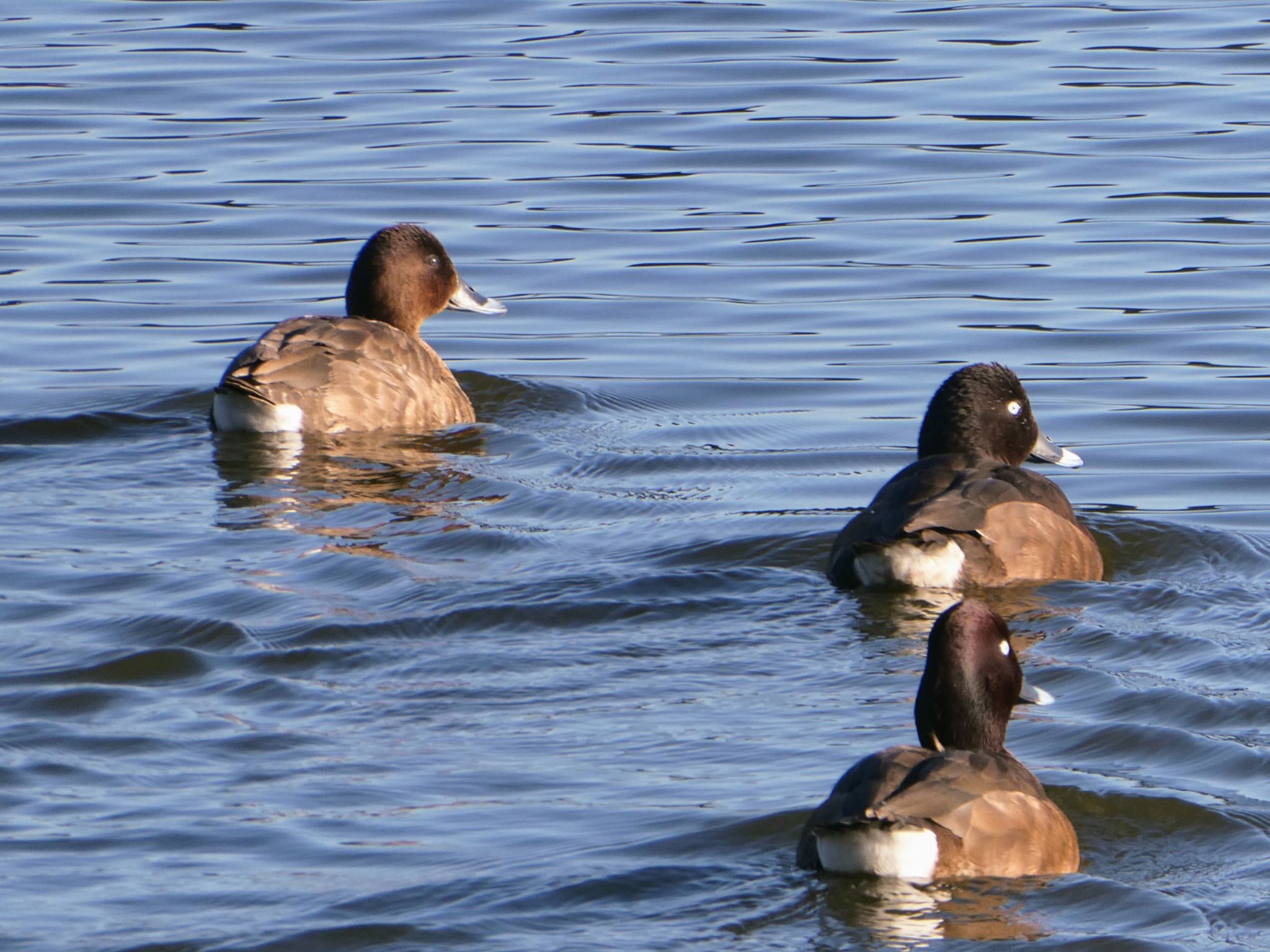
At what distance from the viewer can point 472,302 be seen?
14328 millimetres

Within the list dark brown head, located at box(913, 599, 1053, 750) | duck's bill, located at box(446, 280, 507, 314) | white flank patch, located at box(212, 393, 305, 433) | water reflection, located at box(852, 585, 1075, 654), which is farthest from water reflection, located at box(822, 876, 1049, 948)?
duck's bill, located at box(446, 280, 507, 314)

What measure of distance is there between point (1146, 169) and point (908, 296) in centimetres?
392

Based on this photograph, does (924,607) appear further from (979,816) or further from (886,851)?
(886,851)

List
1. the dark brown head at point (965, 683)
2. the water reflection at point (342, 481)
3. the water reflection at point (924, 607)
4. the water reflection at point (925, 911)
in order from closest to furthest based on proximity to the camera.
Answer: the water reflection at point (925, 911)
the dark brown head at point (965, 683)
the water reflection at point (924, 607)
the water reflection at point (342, 481)

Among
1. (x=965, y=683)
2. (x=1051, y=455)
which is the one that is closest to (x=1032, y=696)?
(x=965, y=683)

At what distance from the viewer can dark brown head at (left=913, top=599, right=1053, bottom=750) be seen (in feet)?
23.7

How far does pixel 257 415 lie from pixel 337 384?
46cm

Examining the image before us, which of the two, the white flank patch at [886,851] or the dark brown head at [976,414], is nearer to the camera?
the white flank patch at [886,851]

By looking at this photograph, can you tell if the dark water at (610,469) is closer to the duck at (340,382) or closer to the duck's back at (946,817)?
the duck's back at (946,817)

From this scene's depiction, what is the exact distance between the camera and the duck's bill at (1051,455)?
11.2 metres

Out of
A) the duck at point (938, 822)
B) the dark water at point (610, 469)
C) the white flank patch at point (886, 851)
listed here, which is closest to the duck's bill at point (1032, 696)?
the dark water at point (610, 469)

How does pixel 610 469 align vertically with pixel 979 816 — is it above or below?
above

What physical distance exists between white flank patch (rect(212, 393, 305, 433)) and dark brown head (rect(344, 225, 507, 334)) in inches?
55.4

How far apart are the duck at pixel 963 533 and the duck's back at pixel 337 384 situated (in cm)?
335
